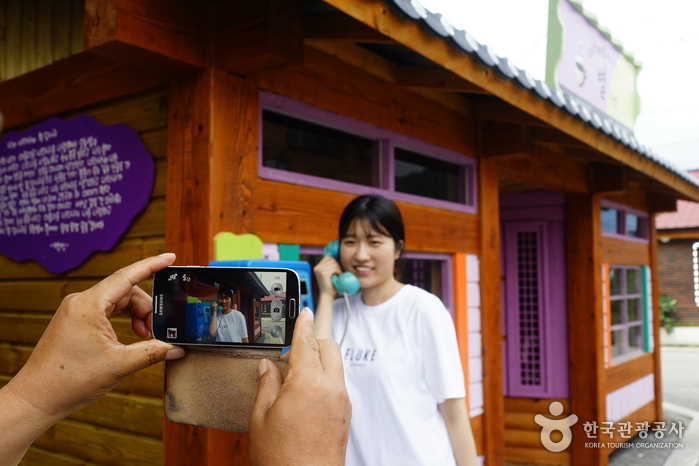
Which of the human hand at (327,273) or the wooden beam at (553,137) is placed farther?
the wooden beam at (553,137)

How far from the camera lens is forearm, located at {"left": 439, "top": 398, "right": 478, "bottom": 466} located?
2258 millimetres

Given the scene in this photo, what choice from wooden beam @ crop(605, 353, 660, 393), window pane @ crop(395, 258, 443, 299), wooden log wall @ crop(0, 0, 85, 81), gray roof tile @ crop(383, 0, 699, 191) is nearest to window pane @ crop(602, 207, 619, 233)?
wooden beam @ crop(605, 353, 660, 393)

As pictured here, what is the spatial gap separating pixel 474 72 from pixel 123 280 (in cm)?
247

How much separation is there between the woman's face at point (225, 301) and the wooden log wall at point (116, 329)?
1720 mm

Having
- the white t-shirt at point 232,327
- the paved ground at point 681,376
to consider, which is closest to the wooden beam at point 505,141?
the white t-shirt at point 232,327

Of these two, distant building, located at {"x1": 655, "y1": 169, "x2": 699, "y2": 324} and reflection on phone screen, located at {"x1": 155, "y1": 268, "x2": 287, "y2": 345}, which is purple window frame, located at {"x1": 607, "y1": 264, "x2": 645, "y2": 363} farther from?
distant building, located at {"x1": 655, "y1": 169, "x2": 699, "y2": 324}

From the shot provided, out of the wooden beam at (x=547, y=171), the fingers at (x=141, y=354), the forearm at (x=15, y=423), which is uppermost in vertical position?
the wooden beam at (x=547, y=171)

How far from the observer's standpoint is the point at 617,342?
Answer: 713 cm

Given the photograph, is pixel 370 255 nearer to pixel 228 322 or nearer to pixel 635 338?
pixel 228 322

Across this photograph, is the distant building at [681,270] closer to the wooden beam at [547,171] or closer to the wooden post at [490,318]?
the wooden beam at [547,171]

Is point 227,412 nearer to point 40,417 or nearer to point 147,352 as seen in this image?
point 147,352

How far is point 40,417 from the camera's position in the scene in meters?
0.94

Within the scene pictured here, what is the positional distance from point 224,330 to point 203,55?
1834mm

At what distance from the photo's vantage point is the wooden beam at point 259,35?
7.98ft
